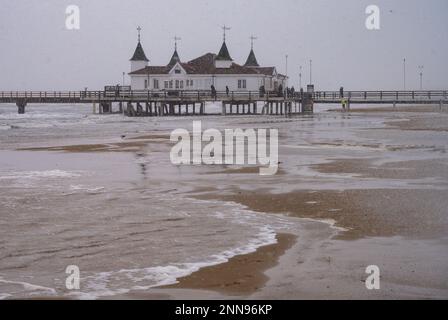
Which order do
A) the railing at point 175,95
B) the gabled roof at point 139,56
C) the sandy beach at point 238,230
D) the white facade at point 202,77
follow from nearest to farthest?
the sandy beach at point 238,230 < the railing at point 175,95 < the white facade at point 202,77 < the gabled roof at point 139,56

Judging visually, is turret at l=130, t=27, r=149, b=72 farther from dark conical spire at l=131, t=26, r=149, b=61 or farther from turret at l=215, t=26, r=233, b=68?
turret at l=215, t=26, r=233, b=68

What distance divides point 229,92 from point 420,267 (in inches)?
2237

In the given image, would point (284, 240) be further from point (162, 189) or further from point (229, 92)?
point (229, 92)

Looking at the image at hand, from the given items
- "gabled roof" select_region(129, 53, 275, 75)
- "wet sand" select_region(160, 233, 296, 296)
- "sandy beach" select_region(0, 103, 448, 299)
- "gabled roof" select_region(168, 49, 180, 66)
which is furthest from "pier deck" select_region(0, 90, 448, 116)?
"wet sand" select_region(160, 233, 296, 296)

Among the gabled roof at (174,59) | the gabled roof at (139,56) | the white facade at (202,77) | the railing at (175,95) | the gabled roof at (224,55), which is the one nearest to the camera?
the railing at (175,95)

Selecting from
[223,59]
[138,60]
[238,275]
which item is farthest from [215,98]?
[238,275]

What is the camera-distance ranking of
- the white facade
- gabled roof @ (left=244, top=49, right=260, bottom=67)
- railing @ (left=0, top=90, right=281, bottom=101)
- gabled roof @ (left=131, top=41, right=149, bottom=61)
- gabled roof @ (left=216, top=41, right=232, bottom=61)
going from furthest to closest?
gabled roof @ (left=244, top=49, right=260, bottom=67) → gabled roof @ (left=131, top=41, right=149, bottom=61) → gabled roof @ (left=216, top=41, right=232, bottom=61) → the white facade → railing @ (left=0, top=90, right=281, bottom=101)

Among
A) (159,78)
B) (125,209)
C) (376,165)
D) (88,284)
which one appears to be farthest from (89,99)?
(88,284)

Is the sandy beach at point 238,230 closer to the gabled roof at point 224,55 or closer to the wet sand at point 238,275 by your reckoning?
the wet sand at point 238,275

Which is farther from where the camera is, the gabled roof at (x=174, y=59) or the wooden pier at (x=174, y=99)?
the gabled roof at (x=174, y=59)

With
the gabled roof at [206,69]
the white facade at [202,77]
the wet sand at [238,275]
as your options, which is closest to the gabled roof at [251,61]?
the gabled roof at [206,69]

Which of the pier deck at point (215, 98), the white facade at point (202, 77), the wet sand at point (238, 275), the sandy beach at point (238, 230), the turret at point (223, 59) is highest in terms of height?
the turret at point (223, 59)

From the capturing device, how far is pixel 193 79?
216 feet

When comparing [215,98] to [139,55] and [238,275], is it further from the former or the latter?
[238,275]
